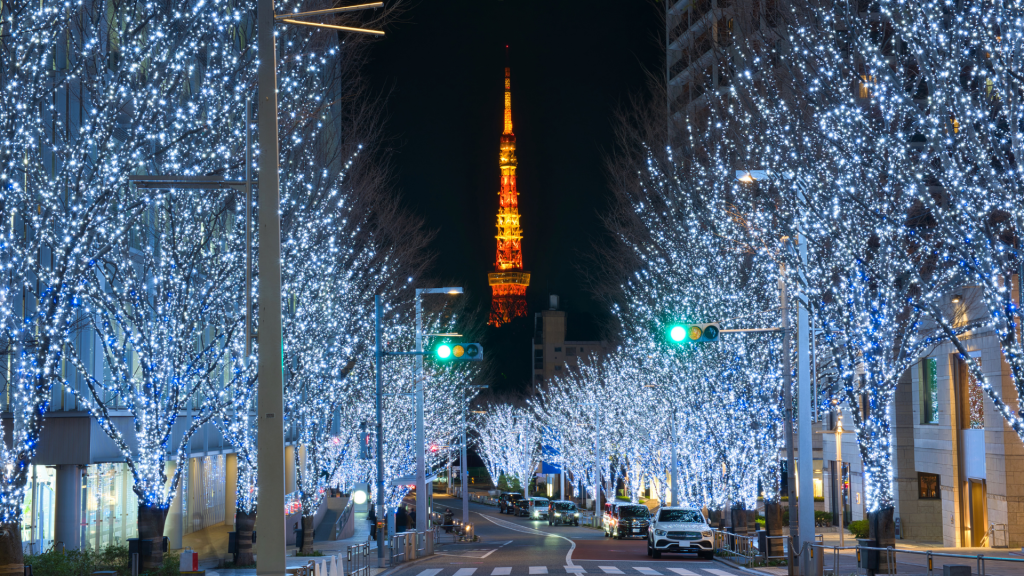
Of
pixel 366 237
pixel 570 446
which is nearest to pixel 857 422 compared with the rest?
pixel 366 237

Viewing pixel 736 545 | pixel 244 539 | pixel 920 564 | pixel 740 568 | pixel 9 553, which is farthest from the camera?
pixel 736 545

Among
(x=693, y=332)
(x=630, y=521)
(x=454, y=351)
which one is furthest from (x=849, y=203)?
(x=630, y=521)

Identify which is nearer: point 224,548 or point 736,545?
point 736,545

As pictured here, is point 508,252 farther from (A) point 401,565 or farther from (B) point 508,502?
(A) point 401,565

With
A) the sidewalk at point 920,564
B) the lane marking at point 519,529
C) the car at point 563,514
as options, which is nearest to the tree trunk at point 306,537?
the lane marking at point 519,529

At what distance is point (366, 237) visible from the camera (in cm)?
3144

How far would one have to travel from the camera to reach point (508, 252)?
163250mm

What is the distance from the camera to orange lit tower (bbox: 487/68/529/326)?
15612cm

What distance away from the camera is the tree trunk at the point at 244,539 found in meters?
23.2

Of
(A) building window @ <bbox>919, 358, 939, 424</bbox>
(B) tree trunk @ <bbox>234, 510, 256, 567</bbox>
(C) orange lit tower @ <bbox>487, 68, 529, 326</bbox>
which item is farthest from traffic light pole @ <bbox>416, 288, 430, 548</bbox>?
(C) orange lit tower @ <bbox>487, 68, 529, 326</bbox>

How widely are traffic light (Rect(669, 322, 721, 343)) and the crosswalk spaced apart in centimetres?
551

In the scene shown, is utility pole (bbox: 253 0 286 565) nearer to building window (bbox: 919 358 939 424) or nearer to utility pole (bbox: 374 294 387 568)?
utility pole (bbox: 374 294 387 568)

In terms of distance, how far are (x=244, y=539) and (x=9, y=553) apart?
451 inches

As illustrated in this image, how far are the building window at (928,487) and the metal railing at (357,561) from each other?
19851 millimetres
